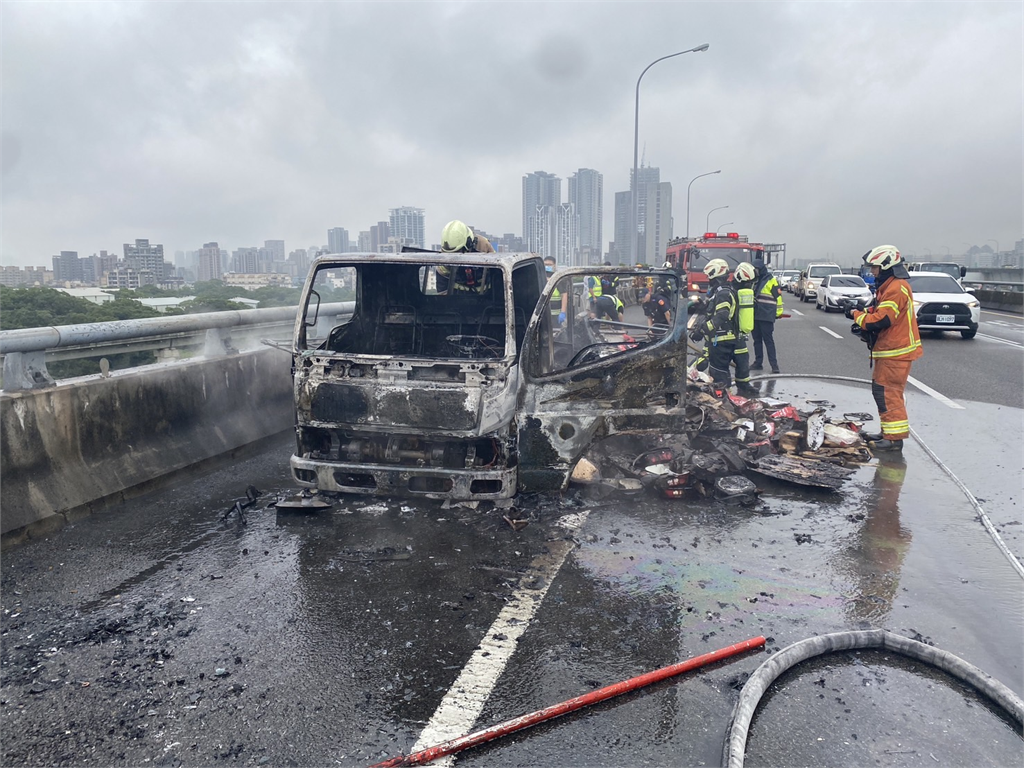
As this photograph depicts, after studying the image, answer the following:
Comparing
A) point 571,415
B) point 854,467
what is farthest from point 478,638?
point 854,467

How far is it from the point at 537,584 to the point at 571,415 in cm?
153

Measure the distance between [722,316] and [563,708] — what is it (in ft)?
23.3

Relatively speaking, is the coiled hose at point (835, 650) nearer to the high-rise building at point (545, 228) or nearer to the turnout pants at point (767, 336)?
the turnout pants at point (767, 336)

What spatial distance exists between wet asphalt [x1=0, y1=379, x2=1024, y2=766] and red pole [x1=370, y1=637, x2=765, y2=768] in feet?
0.13

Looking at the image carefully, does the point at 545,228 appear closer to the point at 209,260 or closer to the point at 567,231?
the point at 567,231

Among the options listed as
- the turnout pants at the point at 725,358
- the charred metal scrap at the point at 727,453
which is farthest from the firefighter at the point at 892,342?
the turnout pants at the point at 725,358

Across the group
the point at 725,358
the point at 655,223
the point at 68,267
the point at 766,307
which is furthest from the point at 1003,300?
the point at 68,267

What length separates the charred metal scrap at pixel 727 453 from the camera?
5.62 metres

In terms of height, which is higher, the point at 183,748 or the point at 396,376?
the point at 396,376

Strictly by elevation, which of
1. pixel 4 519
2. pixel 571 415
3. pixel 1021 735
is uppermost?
pixel 571 415

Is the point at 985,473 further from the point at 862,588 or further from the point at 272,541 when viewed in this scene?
the point at 272,541

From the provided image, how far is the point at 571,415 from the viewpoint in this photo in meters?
5.21

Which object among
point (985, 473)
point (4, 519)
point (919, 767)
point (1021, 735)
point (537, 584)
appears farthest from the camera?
point (985, 473)

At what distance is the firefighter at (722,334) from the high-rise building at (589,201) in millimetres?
42604
